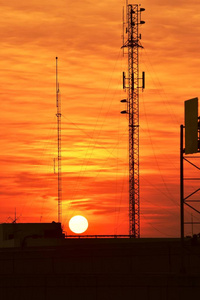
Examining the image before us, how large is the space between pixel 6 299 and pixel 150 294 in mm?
9517

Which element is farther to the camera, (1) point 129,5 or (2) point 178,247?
(1) point 129,5

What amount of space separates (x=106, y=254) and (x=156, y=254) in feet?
12.5

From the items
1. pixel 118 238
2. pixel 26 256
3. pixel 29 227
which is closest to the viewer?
pixel 26 256

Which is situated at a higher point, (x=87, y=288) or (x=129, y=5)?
(x=129, y=5)

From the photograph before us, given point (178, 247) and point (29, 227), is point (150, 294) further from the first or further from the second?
point (29, 227)

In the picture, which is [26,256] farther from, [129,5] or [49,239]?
[129,5]

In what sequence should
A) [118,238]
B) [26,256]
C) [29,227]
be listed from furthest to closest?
[29,227], [118,238], [26,256]

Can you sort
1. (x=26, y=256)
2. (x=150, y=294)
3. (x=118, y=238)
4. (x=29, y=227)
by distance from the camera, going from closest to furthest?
1. (x=150, y=294)
2. (x=26, y=256)
3. (x=118, y=238)
4. (x=29, y=227)

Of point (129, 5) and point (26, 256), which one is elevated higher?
point (129, 5)

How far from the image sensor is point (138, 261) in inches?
2276

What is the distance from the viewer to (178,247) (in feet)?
193

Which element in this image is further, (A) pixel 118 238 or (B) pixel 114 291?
(A) pixel 118 238

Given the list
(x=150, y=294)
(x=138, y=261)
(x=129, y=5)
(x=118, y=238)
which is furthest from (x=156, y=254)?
(x=129, y=5)

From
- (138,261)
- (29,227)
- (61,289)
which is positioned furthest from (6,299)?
(29,227)
